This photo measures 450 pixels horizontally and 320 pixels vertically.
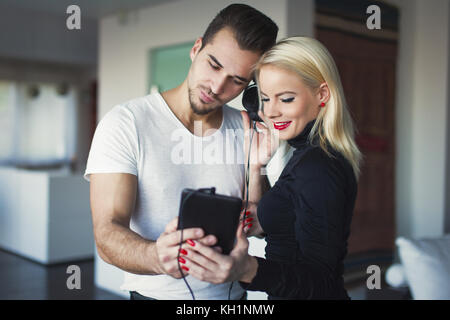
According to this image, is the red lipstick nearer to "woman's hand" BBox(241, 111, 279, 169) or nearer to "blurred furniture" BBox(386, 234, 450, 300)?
"woman's hand" BBox(241, 111, 279, 169)

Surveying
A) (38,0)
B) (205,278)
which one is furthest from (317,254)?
(38,0)

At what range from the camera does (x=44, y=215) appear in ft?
14.5

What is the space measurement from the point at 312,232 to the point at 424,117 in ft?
10.4

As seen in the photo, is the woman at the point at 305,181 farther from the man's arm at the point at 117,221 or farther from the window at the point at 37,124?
the window at the point at 37,124

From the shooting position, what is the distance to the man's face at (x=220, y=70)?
950 mm

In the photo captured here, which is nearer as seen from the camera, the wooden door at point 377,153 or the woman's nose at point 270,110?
the woman's nose at point 270,110

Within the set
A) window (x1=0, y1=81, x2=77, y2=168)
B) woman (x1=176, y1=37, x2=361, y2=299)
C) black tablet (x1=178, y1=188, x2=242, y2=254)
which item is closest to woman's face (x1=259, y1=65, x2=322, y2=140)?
woman (x1=176, y1=37, x2=361, y2=299)

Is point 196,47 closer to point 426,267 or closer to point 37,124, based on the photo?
point 426,267

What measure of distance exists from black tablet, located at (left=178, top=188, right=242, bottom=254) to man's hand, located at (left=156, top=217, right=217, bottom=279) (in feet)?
0.03

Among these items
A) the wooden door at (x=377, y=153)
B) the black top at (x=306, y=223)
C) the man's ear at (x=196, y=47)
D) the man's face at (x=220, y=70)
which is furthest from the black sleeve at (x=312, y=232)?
the wooden door at (x=377, y=153)

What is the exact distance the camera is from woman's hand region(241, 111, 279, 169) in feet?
3.48

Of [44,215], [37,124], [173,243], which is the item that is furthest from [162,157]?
[37,124]
